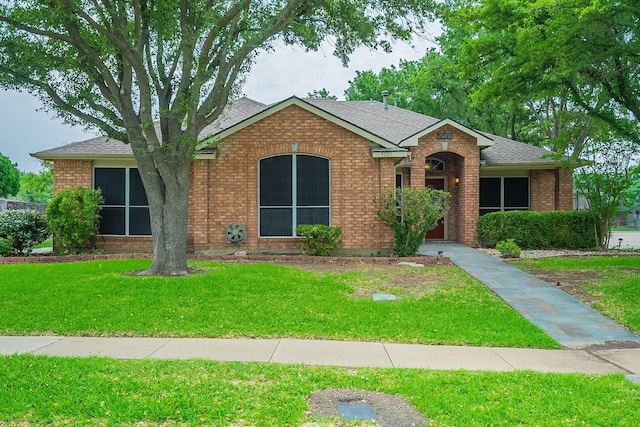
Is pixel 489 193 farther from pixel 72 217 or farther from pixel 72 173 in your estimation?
pixel 72 173

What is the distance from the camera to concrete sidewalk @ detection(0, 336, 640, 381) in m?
5.80

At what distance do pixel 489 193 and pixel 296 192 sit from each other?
8180 mm

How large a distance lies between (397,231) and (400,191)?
43.6 inches

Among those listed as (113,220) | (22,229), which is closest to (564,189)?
(113,220)

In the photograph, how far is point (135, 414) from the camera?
4070 mm

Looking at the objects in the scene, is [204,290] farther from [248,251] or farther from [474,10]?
[474,10]

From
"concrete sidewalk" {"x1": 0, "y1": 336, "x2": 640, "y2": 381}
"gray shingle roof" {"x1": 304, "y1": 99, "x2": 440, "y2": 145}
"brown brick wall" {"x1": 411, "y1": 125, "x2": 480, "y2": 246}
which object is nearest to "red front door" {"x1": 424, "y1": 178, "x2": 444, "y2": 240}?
"brown brick wall" {"x1": 411, "y1": 125, "x2": 480, "y2": 246}

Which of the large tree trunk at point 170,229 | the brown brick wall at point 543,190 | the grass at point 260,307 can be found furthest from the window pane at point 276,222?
the brown brick wall at point 543,190

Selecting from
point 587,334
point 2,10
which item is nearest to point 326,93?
point 2,10

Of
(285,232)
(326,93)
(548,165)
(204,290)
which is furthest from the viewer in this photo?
(326,93)

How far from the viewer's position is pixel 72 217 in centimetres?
1386

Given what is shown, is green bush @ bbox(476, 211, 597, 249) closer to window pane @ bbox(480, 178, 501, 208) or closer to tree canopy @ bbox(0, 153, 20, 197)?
window pane @ bbox(480, 178, 501, 208)

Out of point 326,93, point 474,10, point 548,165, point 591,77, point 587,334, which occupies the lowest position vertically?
point 587,334

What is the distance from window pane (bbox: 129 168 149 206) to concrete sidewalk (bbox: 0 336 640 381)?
902 cm
